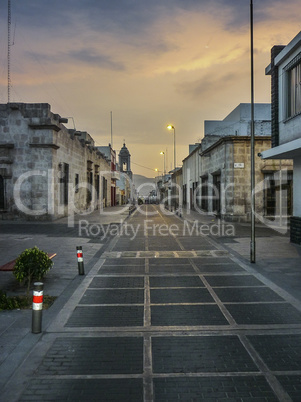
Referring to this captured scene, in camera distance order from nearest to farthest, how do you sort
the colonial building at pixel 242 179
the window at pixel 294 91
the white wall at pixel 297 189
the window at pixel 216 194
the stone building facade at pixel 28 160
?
the window at pixel 294 91 → the white wall at pixel 297 189 → the stone building facade at pixel 28 160 → the colonial building at pixel 242 179 → the window at pixel 216 194

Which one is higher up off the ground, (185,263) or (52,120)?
(52,120)

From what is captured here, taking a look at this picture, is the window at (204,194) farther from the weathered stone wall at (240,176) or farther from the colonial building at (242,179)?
the weathered stone wall at (240,176)

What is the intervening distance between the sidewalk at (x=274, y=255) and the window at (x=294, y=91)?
5.93 metres

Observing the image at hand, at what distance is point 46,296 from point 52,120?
20.6 metres

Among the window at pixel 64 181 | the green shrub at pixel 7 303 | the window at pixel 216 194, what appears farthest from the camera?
the window at pixel 216 194

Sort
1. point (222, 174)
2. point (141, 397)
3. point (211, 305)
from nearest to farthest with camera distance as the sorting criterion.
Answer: point (141, 397), point (211, 305), point (222, 174)

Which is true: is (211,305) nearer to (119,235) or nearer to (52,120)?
(119,235)

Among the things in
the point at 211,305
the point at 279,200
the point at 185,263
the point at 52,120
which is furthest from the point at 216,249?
the point at 52,120

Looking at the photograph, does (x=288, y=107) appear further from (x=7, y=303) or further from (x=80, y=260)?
(x=7, y=303)

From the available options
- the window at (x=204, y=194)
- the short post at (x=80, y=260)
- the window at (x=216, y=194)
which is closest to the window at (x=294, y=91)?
the short post at (x=80, y=260)

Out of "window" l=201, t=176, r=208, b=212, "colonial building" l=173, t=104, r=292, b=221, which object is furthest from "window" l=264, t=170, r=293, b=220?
"window" l=201, t=176, r=208, b=212

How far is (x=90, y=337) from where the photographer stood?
6074mm

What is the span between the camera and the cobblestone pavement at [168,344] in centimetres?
447

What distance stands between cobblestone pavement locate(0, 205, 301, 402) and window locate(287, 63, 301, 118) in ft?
28.1
